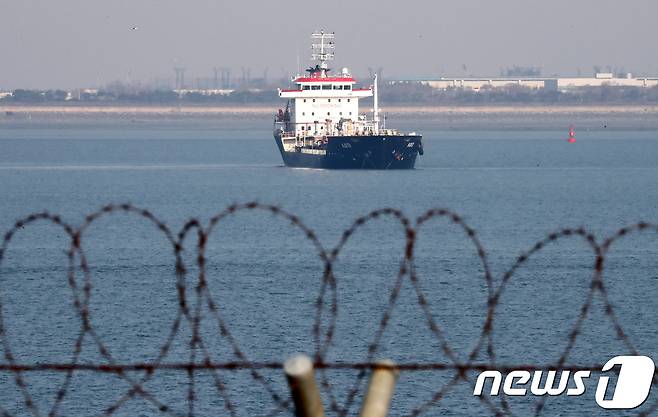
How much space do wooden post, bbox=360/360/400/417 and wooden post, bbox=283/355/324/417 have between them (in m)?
0.27

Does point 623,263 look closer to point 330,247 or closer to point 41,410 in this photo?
point 330,247

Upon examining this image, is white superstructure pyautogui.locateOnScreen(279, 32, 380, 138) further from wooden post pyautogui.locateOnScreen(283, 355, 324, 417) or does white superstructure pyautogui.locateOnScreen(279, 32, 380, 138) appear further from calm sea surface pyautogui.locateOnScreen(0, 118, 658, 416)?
wooden post pyautogui.locateOnScreen(283, 355, 324, 417)

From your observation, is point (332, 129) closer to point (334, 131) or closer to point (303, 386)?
point (334, 131)

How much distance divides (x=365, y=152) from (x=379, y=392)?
105 m

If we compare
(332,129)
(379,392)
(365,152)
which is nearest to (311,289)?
(379,392)

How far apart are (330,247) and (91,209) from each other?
26.9 metres

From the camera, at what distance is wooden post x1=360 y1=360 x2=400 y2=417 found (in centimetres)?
655

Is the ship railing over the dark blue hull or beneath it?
over

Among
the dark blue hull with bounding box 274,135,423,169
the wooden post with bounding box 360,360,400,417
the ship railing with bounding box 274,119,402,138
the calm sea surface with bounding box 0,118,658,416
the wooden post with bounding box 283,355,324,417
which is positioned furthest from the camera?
the ship railing with bounding box 274,119,402,138

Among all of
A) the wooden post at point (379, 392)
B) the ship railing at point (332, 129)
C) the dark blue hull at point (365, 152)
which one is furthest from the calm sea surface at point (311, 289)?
the ship railing at point (332, 129)

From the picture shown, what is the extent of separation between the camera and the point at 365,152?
11181 centimetres

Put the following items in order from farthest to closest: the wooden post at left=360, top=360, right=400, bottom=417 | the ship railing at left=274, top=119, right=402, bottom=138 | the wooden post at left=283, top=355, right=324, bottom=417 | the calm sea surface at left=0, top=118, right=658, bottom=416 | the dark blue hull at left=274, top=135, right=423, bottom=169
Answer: the ship railing at left=274, top=119, right=402, bottom=138 < the dark blue hull at left=274, top=135, right=423, bottom=169 < the calm sea surface at left=0, top=118, right=658, bottom=416 < the wooden post at left=360, top=360, right=400, bottom=417 < the wooden post at left=283, top=355, right=324, bottom=417

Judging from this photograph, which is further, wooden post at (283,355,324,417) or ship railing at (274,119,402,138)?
ship railing at (274,119,402,138)

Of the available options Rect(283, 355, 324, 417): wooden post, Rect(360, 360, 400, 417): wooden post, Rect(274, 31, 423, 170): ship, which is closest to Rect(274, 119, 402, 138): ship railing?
Rect(274, 31, 423, 170): ship
